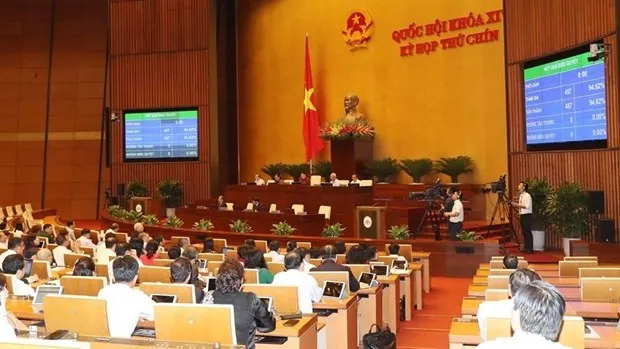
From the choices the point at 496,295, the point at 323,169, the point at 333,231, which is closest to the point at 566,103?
the point at 333,231

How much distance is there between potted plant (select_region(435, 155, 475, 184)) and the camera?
51.2 feet

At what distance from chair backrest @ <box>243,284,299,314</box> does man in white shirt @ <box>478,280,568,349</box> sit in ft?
7.90

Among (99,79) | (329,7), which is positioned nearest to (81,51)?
(99,79)

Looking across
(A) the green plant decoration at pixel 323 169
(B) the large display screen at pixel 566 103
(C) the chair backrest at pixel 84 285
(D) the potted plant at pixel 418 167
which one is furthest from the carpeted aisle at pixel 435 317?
(A) the green plant decoration at pixel 323 169

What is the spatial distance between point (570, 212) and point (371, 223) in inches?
134

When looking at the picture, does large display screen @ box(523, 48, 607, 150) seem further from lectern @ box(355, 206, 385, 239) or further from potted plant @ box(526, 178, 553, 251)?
lectern @ box(355, 206, 385, 239)

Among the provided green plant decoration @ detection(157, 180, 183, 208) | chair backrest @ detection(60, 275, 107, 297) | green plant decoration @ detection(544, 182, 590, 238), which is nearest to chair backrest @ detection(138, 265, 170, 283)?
chair backrest @ detection(60, 275, 107, 297)

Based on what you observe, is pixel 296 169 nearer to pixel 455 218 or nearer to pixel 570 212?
pixel 455 218

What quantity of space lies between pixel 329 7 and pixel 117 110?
6.81 meters

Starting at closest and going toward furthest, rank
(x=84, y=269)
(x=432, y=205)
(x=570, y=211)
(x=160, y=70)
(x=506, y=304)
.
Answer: (x=506, y=304)
(x=84, y=269)
(x=570, y=211)
(x=432, y=205)
(x=160, y=70)

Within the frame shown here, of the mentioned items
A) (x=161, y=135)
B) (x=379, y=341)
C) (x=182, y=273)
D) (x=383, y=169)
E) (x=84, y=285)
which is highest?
(x=161, y=135)

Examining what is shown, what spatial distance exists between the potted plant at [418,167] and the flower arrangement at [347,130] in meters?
1.34

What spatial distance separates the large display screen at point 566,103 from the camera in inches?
416

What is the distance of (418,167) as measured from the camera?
1603 cm
